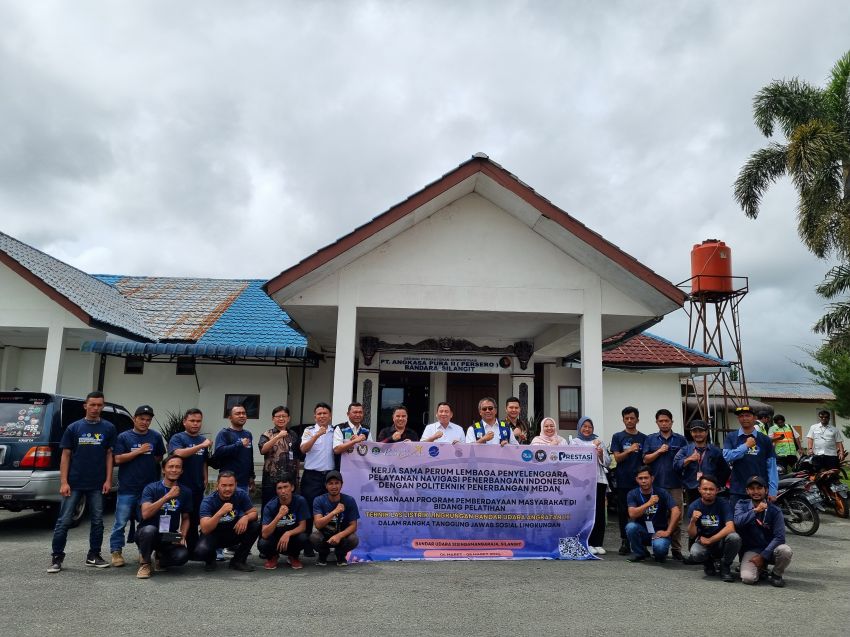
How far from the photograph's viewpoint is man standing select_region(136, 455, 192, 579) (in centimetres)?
544

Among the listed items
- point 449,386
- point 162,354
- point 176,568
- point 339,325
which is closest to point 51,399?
point 176,568

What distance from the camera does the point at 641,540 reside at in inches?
251

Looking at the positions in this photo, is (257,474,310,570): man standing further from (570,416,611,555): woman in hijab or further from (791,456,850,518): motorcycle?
(791,456,850,518): motorcycle

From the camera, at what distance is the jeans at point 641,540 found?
20.4ft

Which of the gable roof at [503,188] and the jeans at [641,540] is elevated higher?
the gable roof at [503,188]

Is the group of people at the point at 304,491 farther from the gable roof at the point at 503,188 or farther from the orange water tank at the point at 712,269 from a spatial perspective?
the orange water tank at the point at 712,269

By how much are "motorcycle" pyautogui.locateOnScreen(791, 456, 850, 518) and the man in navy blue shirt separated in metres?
3.94

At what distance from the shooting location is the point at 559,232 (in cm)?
827

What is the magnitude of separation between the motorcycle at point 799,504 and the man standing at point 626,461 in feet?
9.83

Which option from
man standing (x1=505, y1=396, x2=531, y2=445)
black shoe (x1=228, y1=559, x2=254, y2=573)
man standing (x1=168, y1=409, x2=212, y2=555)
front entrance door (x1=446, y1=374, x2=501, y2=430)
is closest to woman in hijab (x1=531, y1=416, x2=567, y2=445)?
man standing (x1=505, y1=396, x2=531, y2=445)

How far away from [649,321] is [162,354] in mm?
9511

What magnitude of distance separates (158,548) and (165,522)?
23 cm

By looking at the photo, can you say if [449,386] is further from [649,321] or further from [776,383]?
[776,383]

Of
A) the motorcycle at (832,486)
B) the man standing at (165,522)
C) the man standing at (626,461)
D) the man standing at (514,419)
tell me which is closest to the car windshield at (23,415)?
the man standing at (165,522)
